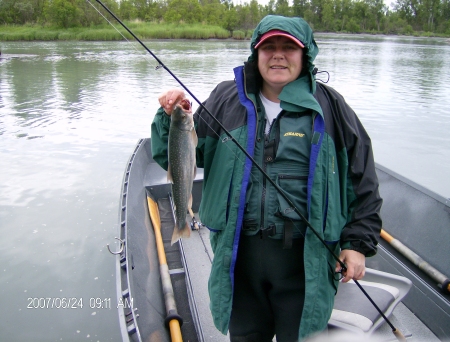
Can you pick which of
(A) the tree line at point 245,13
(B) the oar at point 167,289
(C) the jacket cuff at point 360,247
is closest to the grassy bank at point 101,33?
(A) the tree line at point 245,13

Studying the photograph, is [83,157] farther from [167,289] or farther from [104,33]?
[104,33]

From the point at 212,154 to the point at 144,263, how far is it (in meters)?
1.81

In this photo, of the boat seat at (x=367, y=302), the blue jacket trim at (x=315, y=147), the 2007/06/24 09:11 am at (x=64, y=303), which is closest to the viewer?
the blue jacket trim at (x=315, y=147)

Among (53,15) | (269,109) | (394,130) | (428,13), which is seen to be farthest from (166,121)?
(428,13)

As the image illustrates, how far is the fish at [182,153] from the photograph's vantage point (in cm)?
193

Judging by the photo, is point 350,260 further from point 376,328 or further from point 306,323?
point 376,328

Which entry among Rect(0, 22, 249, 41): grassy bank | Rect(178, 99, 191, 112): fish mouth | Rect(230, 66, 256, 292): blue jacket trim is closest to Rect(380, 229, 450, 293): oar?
Rect(230, 66, 256, 292): blue jacket trim

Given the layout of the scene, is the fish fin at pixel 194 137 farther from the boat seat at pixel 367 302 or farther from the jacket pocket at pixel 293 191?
the boat seat at pixel 367 302

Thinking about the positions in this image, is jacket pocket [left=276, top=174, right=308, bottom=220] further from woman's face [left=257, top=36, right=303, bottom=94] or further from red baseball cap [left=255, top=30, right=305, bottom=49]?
red baseball cap [left=255, top=30, right=305, bottom=49]

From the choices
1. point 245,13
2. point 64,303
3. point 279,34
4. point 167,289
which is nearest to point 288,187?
point 279,34

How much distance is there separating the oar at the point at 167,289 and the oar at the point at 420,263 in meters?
2.15

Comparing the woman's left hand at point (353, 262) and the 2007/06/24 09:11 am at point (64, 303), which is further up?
the woman's left hand at point (353, 262)

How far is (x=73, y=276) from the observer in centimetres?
499

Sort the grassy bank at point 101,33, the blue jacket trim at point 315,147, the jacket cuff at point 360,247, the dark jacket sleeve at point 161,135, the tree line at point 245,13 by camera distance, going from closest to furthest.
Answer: the blue jacket trim at point 315,147 → the jacket cuff at point 360,247 → the dark jacket sleeve at point 161,135 → the grassy bank at point 101,33 → the tree line at point 245,13
